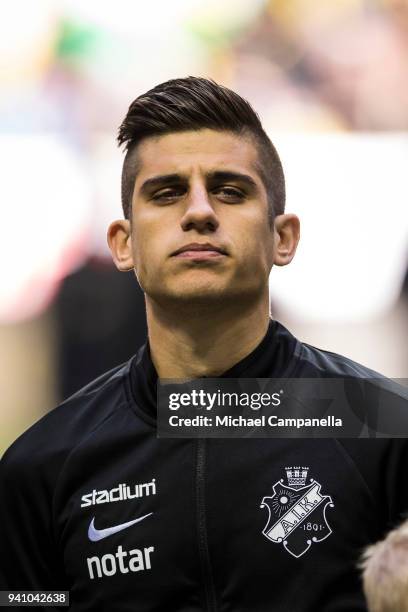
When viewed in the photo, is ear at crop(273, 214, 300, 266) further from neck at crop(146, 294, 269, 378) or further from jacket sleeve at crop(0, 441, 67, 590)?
jacket sleeve at crop(0, 441, 67, 590)

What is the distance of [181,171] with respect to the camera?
1.50m

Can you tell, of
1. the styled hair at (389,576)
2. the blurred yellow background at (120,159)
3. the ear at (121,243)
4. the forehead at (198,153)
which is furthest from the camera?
the blurred yellow background at (120,159)

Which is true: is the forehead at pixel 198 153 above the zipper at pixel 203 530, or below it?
above

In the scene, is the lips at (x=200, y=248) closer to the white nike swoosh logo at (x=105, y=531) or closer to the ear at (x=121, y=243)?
the ear at (x=121, y=243)

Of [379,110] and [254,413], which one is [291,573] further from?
[379,110]

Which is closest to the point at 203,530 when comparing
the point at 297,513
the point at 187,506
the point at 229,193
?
the point at 187,506

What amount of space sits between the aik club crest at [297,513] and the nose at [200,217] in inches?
15.9

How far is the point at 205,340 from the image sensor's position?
1566 mm

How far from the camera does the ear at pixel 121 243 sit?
1612mm

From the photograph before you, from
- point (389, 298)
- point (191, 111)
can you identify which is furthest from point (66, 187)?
point (389, 298)

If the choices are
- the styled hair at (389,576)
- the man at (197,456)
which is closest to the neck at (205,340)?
the man at (197,456)

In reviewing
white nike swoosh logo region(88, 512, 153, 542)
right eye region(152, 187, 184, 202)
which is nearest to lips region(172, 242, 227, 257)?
right eye region(152, 187, 184, 202)

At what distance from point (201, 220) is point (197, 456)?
379mm

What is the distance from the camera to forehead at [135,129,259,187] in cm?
151
